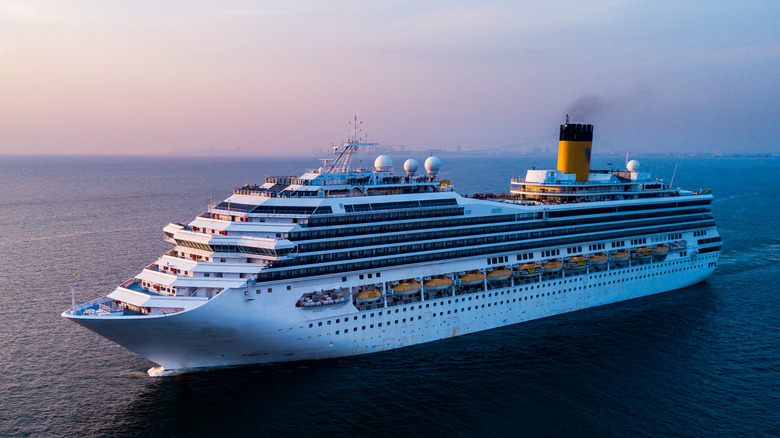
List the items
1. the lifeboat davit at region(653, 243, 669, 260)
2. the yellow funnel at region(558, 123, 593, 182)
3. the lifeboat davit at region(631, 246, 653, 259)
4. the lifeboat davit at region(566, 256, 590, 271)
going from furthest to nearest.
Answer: the yellow funnel at region(558, 123, 593, 182)
the lifeboat davit at region(653, 243, 669, 260)
the lifeboat davit at region(631, 246, 653, 259)
the lifeboat davit at region(566, 256, 590, 271)

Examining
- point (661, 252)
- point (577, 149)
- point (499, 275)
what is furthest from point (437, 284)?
point (661, 252)

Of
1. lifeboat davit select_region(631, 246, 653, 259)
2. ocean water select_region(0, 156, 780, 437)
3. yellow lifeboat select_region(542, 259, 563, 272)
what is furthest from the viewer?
lifeboat davit select_region(631, 246, 653, 259)

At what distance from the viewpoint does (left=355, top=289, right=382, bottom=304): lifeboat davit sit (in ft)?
115

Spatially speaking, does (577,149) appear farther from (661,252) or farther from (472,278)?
(472,278)

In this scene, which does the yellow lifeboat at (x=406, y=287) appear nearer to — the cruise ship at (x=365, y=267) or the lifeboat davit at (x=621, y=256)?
the cruise ship at (x=365, y=267)

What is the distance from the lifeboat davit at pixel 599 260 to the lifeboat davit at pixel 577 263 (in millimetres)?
850

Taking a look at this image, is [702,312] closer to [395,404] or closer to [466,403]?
[466,403]

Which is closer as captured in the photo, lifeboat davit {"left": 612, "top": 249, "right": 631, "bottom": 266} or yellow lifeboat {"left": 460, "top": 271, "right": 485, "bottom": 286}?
yellow lifeboat {"left": 460, "top": 271, "right": 485, "bottom": 286}

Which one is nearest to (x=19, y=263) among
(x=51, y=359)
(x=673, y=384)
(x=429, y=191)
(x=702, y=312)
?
(x=51, y=359)

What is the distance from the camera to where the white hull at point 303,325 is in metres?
30.5

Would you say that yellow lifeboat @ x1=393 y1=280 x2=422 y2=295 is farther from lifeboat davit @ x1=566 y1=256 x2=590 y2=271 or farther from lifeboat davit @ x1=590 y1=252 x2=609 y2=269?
lifeboat davit @ x1=590 y1=252 x2=609 y2=269

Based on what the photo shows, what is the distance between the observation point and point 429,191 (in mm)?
41562

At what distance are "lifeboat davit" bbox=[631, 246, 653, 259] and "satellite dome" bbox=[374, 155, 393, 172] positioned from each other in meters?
25.2

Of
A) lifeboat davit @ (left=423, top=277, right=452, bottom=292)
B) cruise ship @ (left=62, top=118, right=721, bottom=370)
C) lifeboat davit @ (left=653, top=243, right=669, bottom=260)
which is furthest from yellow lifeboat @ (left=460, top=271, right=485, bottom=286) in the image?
lifeboat davit @ (left=653, top=243, right=669, bottom=260)
